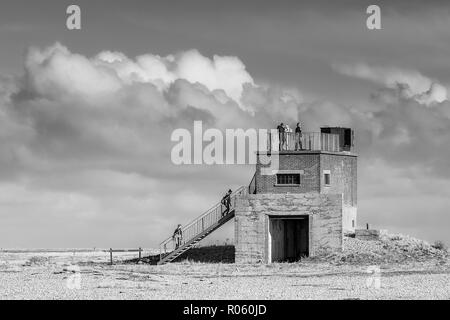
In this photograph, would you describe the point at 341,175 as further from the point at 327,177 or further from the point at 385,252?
the point at 385,252

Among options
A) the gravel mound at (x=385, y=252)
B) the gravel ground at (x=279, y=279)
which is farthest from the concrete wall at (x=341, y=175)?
the gravel ground at (x=279, y=279)

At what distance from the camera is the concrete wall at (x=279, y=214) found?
59.2 metres

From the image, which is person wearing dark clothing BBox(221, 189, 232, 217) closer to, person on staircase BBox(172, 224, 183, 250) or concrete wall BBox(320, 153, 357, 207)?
person on staircase BBox(172, 224, 183, 250)

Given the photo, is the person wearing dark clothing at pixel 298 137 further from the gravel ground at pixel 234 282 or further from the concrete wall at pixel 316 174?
the gravel ground at pixel 234 282

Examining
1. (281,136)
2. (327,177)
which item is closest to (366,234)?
(327,177)

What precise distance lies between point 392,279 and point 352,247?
1341 cm

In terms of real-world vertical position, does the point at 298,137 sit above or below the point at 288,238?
above

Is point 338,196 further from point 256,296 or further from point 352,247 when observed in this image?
point 256,296

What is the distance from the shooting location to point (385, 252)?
2324 inches

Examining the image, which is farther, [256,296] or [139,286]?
[139,286]

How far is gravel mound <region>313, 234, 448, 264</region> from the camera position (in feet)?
189

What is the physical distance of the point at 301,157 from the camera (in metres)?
60.2

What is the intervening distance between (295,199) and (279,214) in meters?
1.27
